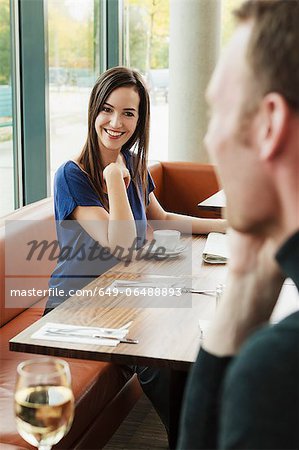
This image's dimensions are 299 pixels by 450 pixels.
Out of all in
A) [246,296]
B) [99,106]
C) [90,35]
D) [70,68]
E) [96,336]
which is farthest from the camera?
[90,35]


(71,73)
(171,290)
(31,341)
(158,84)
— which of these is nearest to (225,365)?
(31,341)

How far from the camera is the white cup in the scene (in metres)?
2.82

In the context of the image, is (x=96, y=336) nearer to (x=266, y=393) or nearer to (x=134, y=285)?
(x=134, y=285)

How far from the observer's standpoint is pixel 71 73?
5.72m

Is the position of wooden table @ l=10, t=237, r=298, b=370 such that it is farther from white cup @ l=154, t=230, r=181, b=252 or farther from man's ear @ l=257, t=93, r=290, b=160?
man's ear @ l=257, t=93, r=290, b=160

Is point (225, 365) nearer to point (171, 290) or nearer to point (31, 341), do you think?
point (31, 341)

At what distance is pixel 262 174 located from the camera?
2.02ft

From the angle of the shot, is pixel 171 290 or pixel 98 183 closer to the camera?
pixel 171 290

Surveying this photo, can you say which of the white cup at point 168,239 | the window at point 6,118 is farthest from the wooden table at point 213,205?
the window at point 6,118

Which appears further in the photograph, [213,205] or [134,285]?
[213,205]

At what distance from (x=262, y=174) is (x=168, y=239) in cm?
222

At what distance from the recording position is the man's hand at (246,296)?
746 millimetres

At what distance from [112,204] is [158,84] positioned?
4.63m

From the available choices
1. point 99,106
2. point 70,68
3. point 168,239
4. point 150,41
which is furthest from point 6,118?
point 150,41
